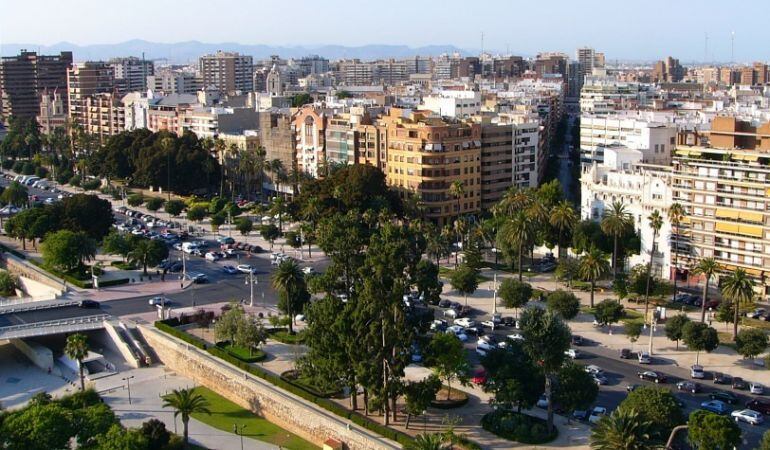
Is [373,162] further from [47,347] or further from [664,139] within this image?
[47,347]

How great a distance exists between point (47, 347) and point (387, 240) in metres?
24.6

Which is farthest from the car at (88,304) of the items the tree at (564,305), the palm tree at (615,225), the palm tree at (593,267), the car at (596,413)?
the car at (596,413)

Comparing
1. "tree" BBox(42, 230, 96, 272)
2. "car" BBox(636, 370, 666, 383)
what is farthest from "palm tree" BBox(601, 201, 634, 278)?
"tree" BBox(42, 230, 96, 272)

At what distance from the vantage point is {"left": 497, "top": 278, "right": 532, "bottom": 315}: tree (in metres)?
54.4

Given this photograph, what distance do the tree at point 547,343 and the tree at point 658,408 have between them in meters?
3.45

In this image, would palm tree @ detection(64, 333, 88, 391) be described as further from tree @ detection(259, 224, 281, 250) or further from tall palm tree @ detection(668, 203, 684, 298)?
tall palm tree @ detection(668, 203, 684, 298)

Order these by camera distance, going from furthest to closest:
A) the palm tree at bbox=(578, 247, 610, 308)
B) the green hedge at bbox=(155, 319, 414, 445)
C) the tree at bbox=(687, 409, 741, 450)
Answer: the palm tree at bbox=(578, 247, 610, 308) < the green hedge at bbox=(155, 319, 414, 445) < the tree at bbox=(687, 409, 741, 450)

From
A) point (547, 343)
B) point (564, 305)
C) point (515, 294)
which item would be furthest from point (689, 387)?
point (515, 294)

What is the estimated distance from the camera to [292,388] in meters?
43.4

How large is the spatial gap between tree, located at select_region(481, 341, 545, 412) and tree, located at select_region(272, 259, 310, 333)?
15.5 metres

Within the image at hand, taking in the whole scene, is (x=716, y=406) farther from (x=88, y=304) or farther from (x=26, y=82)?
(x=26, y=82)

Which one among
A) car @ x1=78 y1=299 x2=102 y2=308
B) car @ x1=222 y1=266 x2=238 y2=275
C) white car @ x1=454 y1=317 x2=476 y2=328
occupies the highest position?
car @ x1=222 y1=266 x2=238 y2=275

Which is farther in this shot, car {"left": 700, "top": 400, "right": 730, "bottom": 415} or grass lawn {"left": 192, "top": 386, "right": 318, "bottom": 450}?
grass lawn {"left": 192, "top": 386, "right": 318, "bottom": 450}

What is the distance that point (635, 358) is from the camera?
4797cm
